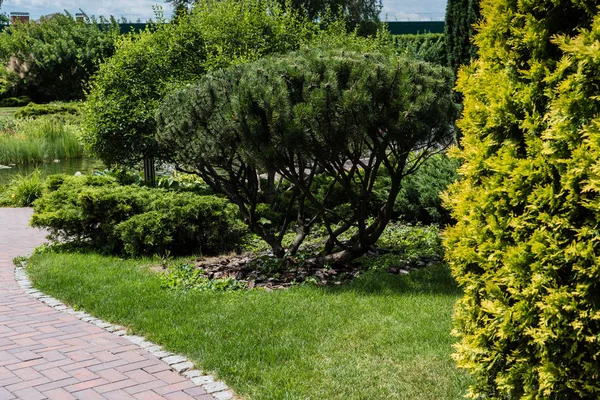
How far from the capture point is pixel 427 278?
21.5ft

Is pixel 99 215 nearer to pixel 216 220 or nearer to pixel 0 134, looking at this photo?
pixel 216 220

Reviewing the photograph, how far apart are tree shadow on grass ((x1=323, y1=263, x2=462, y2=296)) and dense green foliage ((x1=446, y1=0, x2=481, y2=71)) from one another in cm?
539

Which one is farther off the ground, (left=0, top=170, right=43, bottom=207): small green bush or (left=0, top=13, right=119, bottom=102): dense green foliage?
(left=0, top=13, right=119, bottom=102): dense green foliage

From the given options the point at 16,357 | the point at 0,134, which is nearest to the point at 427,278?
the point at 16,357

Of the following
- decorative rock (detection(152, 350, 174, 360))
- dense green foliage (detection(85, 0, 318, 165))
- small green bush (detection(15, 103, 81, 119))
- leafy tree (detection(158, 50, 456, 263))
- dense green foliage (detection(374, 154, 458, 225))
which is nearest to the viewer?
decorative rock (detection(152, 350, 174, 360))

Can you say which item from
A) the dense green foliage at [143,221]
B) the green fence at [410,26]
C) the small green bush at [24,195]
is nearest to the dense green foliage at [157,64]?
the small green bush at [24,195]

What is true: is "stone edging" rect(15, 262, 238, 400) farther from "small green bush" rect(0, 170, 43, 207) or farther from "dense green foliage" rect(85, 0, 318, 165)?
"small green bush" rect(0, 170, 43, 207)

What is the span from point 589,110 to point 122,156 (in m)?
9.78

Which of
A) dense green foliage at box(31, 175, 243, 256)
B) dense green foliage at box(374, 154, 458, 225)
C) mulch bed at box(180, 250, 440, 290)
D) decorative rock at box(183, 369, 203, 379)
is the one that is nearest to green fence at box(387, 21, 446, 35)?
dense green foliage at box(374, 154, 458, 225)

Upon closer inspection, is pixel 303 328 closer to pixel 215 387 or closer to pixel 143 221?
pixel 215 387

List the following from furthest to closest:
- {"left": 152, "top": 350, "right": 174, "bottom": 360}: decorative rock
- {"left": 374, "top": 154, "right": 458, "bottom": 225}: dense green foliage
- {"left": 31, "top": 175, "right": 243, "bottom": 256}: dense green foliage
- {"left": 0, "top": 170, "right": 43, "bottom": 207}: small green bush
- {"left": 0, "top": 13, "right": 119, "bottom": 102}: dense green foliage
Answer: {"left": 0, "top": 13, "right": 119, "bottom": 102}: dense green foliage, {"left": 0, "top": 170, "right": 43, "bottom": 207}: small green bush, {"left": 374, "top": 154, "right": 458, "bottom": 225}: dense green foliage, {"left": 31, "top": 175, "right": 243, "bottom": 256}: dense green foliage, {"left": 152, "top": 350, "right": 174, "bottom": 360}: decorative rock

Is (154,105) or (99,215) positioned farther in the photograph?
(154,105)

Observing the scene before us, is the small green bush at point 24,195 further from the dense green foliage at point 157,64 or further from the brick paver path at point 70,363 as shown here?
the brick paver path at point 70,363

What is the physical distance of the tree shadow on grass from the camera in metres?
6.13
